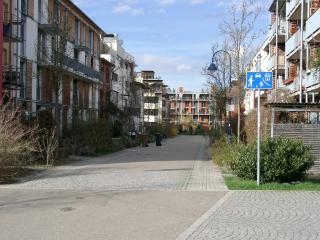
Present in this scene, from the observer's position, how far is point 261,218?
9.65 m

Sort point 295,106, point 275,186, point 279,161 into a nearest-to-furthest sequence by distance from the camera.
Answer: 1. point 275,186
2. point 279,161
3. point 295,106

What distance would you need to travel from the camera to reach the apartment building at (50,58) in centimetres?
2761

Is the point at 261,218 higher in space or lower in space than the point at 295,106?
lower

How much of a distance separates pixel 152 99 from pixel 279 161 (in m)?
85.7

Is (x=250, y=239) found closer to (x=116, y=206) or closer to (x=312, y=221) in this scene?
(x=312, y=221)

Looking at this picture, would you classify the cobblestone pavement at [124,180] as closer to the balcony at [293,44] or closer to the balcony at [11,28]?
the balcony at [11,28]

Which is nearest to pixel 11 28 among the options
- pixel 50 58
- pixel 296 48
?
pixel 50 58

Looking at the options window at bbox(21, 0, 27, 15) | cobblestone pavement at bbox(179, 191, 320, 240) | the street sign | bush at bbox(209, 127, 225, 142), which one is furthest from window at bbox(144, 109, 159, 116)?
cobblestone pavement at bbox(179, 191, 320, 240)

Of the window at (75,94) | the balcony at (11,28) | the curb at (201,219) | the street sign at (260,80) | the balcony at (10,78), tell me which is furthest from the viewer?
the window at (75,94)

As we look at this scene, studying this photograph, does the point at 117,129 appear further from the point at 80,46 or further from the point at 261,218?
the point at 261,218

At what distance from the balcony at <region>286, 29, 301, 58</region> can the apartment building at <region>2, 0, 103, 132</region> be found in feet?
48.2

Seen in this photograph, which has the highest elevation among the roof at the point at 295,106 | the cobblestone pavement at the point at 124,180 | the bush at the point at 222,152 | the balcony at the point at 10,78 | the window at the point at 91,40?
the window at the point at 91,40

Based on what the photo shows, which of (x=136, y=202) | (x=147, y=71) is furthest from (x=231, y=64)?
(x=147, y=71)

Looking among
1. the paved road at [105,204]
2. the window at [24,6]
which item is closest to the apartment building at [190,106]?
the window at [24,6]
